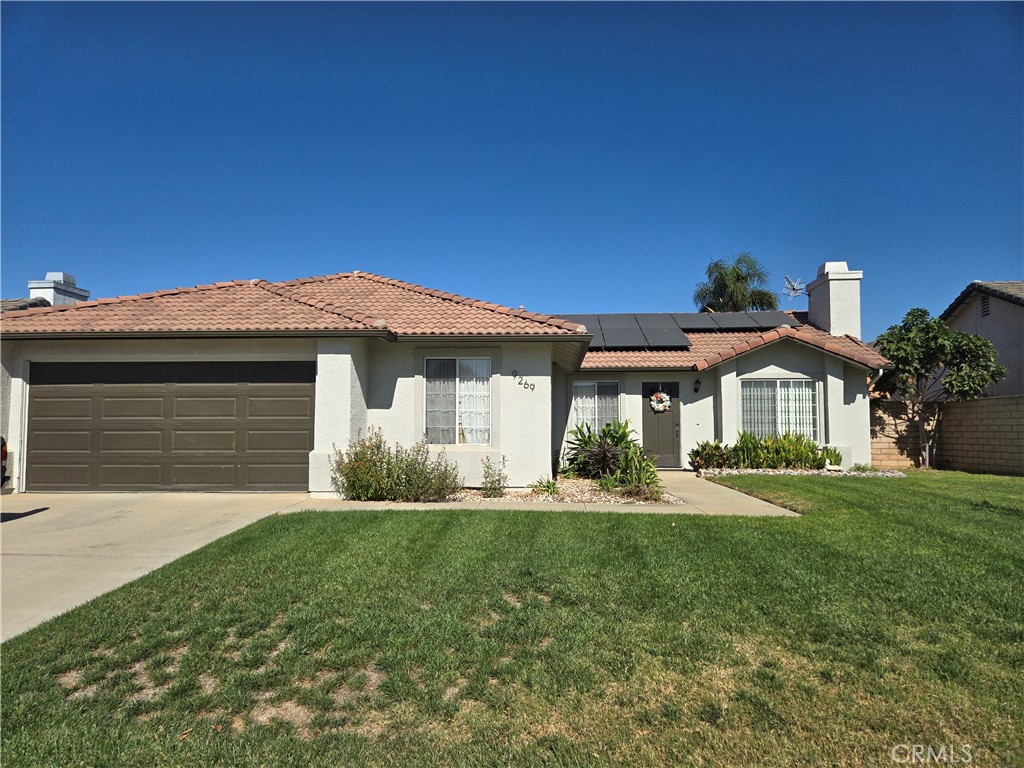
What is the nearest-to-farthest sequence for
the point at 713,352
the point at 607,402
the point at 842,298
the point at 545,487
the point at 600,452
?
1. the point at 545,487
2. the point at 600,452
3. the point at 607,402
4. the point at 713,352
5. the point at 842,298

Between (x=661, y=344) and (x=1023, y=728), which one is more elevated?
(x=661, y=344)

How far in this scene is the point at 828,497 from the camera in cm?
988

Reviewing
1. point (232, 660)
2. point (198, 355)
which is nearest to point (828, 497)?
point (232, 660)

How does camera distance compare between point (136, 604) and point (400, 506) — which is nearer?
point (136, 604)

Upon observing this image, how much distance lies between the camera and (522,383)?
1116cm

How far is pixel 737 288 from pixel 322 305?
27.5m

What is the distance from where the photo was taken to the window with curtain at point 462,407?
37.1ft

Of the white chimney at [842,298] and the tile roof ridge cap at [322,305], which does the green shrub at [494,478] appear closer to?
the tile roof ridge cap at [322,305]

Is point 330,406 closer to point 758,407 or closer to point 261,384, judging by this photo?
point 261,384

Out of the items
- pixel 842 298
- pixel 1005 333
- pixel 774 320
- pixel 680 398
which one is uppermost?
pixel 842 298

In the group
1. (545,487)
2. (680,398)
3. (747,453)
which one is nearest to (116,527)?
(545,487)

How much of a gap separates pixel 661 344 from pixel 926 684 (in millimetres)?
13640

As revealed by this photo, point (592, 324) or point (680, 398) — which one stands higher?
point (592, 324)

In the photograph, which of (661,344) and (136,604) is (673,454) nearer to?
(661,344)
